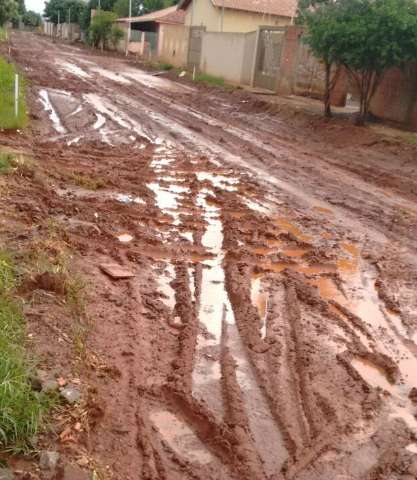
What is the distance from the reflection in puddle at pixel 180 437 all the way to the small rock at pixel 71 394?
24.5 inches

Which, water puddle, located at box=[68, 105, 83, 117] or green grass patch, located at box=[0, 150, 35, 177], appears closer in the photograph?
green grass patch, located at box=[0, 150, 35, 177]

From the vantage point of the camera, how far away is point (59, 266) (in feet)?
19.8

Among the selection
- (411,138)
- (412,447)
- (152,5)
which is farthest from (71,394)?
(152,5)

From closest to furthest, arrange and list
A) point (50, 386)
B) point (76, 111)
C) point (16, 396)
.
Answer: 1. point (16, 396)
2. point (50, 386)
3. point (76, 111)

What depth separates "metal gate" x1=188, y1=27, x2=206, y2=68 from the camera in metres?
36.8

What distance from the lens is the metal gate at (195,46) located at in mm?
36759

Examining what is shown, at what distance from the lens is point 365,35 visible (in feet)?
50.0

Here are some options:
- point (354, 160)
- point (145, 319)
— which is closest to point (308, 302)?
point (145, 319)

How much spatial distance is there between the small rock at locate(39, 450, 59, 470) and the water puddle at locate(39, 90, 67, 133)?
12.0 meters

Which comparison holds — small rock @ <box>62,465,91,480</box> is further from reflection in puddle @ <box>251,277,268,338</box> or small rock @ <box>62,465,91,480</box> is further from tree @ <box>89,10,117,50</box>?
tree @ <box>89,10,117,50</box>

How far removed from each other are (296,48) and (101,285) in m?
20.2

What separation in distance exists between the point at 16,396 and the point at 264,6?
3991 cm

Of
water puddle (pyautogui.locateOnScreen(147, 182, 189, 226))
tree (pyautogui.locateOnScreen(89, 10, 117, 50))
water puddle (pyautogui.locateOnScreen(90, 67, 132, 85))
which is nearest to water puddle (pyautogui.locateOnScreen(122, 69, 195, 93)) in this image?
water puddle (pyautogui.locateOnScreen(90, 67, 132, 85))

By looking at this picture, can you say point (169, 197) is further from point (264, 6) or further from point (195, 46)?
point (264, 6)
